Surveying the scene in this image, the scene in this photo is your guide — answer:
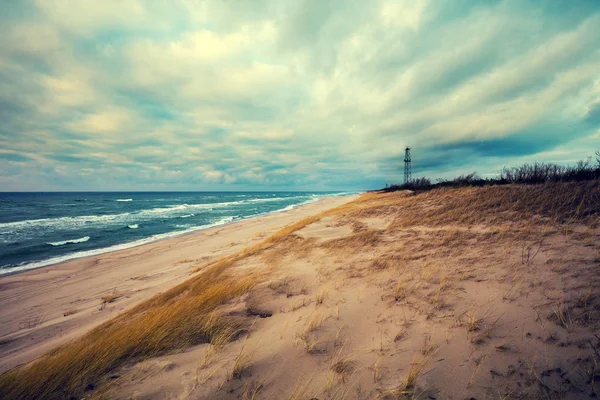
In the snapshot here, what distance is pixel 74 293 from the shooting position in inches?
348

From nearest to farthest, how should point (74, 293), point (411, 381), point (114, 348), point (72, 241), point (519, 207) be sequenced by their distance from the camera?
point (411, 381) < point (114, 348) < point (519, 207) < point (74, 293) < point (72, 241)

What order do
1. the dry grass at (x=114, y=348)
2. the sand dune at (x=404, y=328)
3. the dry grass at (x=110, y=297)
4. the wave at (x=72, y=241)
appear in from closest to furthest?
the sand dune at (x=404, y=328), the dry grass at (x=114, y=348), the dry grass at (x=110, y=297), the wave at (x=72, y=241)

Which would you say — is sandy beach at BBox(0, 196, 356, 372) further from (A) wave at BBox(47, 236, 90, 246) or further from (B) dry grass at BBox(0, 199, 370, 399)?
(A) wave at BBox(47, 236, 90, 246)

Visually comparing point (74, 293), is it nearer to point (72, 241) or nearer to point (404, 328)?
point (404, 328)

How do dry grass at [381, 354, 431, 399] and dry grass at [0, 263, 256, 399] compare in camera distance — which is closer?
dry grass at [381, 354, 431, 399]

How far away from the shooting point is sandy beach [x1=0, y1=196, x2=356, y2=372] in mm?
5657

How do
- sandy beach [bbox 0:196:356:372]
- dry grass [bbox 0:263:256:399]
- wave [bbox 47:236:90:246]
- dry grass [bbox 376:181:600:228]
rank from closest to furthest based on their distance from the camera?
1. dry grass [bbox 0:263:256:399]
2. sandy beach [bbox 0:196:356:372]
3. dry grass [bbox 376:181:600:228]
4. wave [bbox 47:236:90:246]

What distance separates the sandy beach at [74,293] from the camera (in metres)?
5.66

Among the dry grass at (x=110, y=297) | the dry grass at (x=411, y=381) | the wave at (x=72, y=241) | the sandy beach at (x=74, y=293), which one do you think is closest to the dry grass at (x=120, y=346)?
the dry grass at (x=411, y=381)

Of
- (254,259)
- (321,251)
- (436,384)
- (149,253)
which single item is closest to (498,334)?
(436,384)

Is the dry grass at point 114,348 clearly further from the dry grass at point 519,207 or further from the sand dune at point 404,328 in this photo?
the dry grass at point 519,207

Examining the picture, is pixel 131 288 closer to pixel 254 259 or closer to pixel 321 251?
pixel 254 259

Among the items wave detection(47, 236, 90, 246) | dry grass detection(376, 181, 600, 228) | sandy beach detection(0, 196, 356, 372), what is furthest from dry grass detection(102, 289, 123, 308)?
wave detection(47, 236, 90, 246)

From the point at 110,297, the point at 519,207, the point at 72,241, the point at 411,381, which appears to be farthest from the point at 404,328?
the point at 72,241
